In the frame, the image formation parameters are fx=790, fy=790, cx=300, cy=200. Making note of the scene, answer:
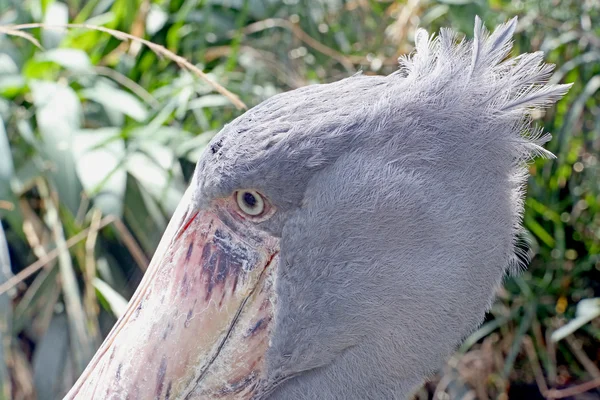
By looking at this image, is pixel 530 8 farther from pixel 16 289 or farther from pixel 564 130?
pixel 16 289

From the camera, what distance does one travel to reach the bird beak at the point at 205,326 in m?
1.05

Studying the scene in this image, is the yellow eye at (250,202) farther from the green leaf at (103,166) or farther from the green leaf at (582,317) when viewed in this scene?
the green leaf at (582,317)

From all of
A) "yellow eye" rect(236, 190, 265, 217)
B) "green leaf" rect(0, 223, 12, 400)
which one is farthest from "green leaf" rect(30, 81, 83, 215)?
"yellow eye" rect(236, 190, 265, 217)

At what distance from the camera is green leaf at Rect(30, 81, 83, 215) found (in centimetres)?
212

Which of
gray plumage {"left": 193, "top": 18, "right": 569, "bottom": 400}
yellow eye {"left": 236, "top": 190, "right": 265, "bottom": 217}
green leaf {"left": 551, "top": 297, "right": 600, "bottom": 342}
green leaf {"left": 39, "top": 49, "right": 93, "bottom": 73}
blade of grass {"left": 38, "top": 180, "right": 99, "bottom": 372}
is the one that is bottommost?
green leaf {"left": 551, "top": 297, "right": 600, "bottom": 342}

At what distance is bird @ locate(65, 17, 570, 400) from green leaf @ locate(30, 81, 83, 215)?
1.10 meters

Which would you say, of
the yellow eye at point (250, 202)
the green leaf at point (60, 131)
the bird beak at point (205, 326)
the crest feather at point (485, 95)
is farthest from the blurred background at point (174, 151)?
the crest feather at point (485, 95)

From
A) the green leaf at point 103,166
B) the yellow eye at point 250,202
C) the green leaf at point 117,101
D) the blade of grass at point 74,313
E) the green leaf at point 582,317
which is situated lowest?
the green leaf at point 582,317

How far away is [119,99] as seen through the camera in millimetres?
2297

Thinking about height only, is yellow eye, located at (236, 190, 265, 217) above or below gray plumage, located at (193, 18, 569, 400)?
above

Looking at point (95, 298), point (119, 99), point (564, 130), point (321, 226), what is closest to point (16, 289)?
point (95, 298)

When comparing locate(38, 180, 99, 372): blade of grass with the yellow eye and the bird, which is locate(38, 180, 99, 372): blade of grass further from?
the yellow eye

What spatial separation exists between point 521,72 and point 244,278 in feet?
1.47

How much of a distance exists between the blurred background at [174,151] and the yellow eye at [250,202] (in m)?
1.03
